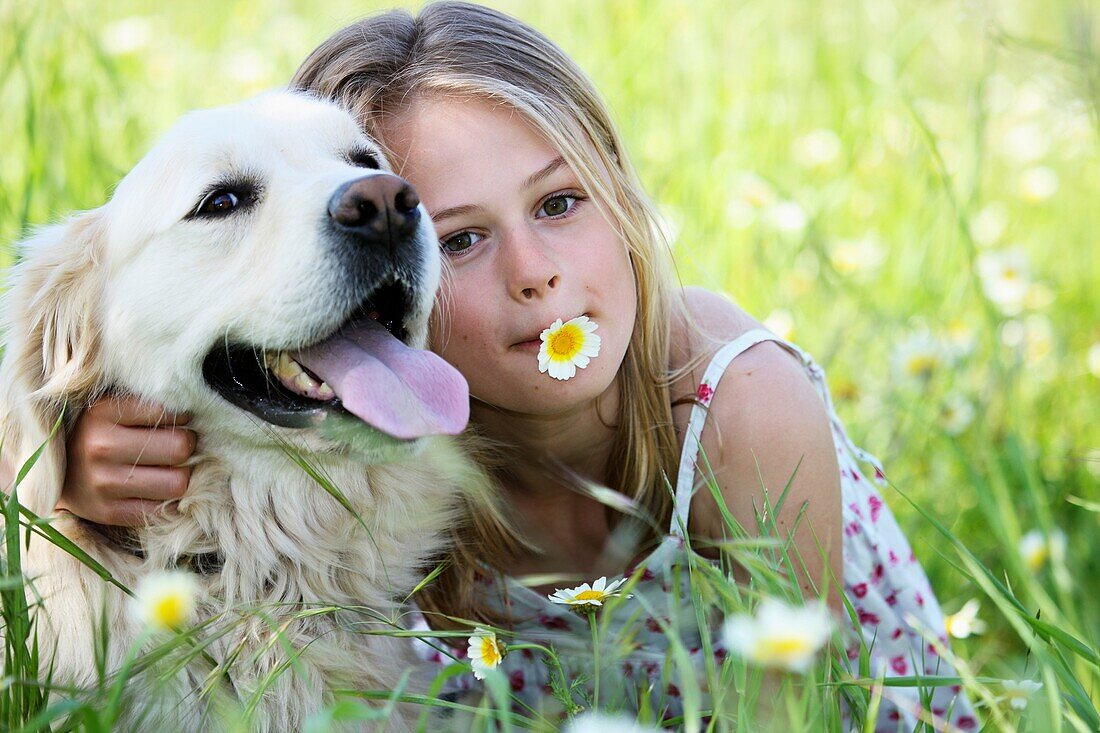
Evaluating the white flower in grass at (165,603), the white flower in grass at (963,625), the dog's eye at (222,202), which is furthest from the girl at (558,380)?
the white flower in grass at (165,603)

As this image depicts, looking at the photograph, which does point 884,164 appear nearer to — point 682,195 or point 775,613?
point 682,195

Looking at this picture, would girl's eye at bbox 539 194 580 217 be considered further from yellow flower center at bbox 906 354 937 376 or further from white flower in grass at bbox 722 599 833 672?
yellow flower center at bbox 906 354 937 376

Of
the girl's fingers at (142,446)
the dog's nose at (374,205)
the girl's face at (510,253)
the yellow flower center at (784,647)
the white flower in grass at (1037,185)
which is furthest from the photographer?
the white flower in grass at (1037,185)

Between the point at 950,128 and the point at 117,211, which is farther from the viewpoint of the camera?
the point at 950,128

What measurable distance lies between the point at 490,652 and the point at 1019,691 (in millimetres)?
778

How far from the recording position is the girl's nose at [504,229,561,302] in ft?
6.47

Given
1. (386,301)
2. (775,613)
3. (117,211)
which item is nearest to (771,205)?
(386,301)

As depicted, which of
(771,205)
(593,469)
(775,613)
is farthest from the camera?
(771,205)

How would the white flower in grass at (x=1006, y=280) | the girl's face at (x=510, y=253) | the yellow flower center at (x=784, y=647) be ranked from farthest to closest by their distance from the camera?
the white flower in grass at (x=1006, y=280) → the girl's face at (x=510, y=253) → the yellow flower center at (x=784, y=647)

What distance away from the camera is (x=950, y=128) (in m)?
4.25

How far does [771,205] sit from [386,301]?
1.88 m

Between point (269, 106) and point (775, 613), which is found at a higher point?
point (269, 106)

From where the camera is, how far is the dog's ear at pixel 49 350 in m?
1.90

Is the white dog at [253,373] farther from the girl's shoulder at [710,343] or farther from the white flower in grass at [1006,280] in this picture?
the white flower in grass at [1006,280]
